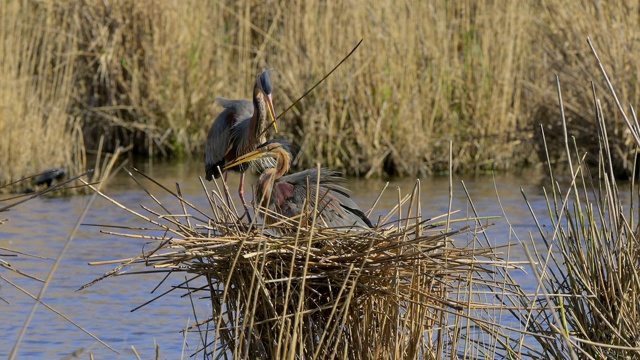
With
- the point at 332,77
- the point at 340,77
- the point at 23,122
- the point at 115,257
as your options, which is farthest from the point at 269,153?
the point at 340,77

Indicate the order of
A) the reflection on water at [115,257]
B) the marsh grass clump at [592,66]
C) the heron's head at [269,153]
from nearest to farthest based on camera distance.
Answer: the heron's head at [269,153] → the reflection on water at [115,257] → the marsh grass clump at [592,66]

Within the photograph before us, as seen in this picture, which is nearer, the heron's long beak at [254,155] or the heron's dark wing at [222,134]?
the heron's long beak at [254,155]

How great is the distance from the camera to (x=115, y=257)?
8.22 m

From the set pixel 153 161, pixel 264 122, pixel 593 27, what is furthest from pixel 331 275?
pixel 153 161

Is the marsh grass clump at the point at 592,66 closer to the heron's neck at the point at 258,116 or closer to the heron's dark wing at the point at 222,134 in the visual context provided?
the heron's dark wing at the point at 222,134

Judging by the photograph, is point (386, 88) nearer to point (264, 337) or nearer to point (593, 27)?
point (593, 27)

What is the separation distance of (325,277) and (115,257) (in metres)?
4.59

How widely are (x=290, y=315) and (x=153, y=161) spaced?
8894mm

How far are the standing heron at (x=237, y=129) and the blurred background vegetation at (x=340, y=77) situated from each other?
245 cm

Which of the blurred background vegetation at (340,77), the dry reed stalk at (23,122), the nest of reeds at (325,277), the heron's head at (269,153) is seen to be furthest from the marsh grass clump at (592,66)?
the nest of reeds at (325,277)

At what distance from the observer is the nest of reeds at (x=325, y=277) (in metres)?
3.74

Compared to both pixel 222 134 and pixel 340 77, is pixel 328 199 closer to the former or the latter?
pixel 222 134

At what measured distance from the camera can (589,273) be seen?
3.95m

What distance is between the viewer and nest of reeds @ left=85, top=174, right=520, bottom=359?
3740 millimetres
